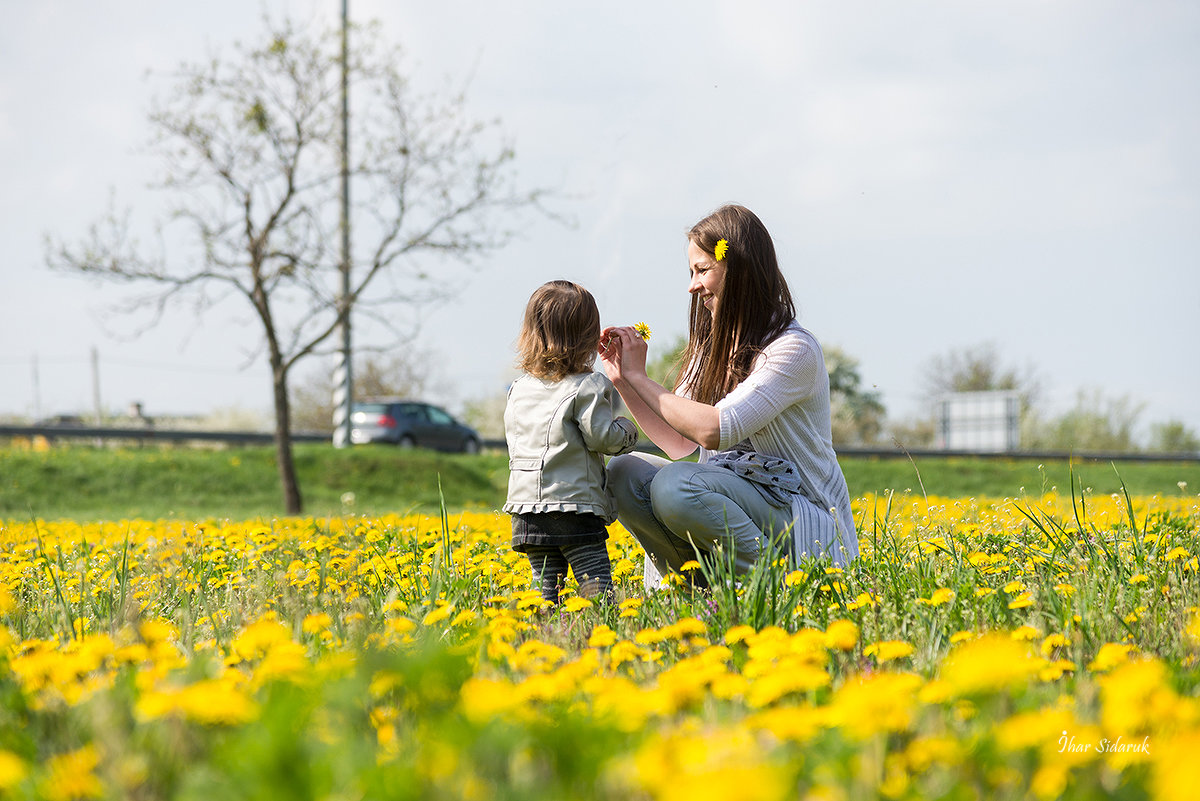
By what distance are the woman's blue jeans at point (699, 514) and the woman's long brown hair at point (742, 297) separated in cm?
47

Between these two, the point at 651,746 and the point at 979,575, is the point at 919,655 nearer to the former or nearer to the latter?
the point at 979,575

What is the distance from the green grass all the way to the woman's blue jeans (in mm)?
8387

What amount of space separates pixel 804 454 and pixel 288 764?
119 inches

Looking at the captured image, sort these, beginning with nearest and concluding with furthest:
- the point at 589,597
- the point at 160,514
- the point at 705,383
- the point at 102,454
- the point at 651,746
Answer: the point at 651,746
the point at 589,597
the point at 705,383
the point at 160,514
the point at 102,454

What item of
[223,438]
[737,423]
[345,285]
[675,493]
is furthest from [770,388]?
Answer: [223,438]

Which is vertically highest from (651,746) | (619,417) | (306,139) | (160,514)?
(306,139)

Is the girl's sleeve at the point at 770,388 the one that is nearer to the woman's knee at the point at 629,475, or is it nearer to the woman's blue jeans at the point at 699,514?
the woman's blue jeans at the point at 699,514

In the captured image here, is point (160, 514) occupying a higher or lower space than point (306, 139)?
lower

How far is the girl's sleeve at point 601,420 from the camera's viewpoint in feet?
13.2

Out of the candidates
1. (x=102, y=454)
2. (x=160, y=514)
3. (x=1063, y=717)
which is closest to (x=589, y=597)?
(x=1063, y=717)

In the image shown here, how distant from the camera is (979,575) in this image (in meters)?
3.17

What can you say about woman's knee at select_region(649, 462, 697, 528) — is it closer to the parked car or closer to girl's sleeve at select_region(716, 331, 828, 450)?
girl's sleeve at select_region(716, 331, 828, 450)

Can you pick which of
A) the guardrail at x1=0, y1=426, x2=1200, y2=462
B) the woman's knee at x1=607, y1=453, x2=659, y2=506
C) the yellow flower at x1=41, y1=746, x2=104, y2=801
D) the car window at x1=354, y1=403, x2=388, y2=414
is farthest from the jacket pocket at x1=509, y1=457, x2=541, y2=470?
the car window at x1=354, y1=403, x2=388, y2=414

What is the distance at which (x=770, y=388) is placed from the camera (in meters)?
3.71
